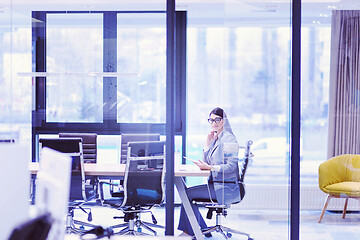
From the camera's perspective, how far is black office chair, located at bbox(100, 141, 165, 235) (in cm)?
474

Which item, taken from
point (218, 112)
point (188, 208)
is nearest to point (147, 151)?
point (188, 208)

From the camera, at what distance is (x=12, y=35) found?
480 cm

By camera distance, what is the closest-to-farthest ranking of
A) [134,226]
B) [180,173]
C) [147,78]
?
[180,173] < [134,226] < [147,78]

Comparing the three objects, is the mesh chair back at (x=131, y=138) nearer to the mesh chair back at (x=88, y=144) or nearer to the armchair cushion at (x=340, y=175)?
the mesh chair back at (x=88, y=144)

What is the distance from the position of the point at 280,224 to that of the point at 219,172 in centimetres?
77

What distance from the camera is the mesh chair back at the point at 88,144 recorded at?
4822 mm

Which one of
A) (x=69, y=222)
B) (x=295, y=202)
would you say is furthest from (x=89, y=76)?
(x=295, y=202)

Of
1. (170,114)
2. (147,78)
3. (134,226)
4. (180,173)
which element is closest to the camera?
(170,114)

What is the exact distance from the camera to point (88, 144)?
4.85 meters

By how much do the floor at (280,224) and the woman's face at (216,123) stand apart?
30.8 inches

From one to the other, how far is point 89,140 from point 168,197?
3.16 ft

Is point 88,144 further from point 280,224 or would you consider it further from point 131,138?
point 280,224

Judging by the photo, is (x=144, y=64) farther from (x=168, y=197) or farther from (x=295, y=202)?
(x=295, y=202)

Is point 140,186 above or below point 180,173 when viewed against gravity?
below
